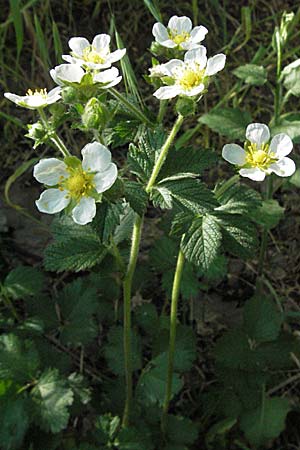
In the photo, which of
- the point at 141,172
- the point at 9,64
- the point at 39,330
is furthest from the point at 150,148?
the point at 9,64

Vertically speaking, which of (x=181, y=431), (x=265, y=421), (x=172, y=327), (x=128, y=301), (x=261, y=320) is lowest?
(x=265, y=421)

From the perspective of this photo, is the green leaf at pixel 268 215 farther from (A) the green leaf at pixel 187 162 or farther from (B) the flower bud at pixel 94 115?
A: (B) the flower bud at pixel 94 115

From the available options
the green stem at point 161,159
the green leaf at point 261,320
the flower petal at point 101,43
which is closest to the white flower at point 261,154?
the green stem at point 161,159

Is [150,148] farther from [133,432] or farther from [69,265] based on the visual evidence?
[133,432]

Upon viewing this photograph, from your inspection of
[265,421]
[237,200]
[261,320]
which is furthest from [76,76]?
[265,421]

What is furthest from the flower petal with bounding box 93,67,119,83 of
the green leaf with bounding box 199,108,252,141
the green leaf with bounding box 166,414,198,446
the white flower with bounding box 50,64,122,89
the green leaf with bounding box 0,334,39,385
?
the green leaf with bounding box 166,414,198,446

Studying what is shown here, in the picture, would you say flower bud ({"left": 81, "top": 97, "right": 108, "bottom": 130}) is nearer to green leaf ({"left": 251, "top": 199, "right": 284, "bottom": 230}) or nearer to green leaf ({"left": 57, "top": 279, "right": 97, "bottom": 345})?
green leaf ({"left": 251, "top": 199, "right": 284, "bottom": 230})

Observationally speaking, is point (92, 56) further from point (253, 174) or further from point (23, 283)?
point (23, 283)
